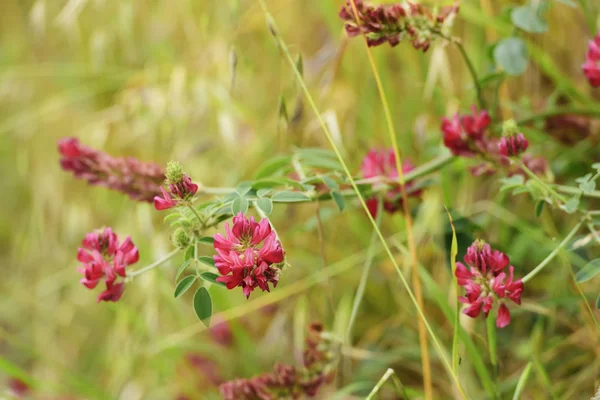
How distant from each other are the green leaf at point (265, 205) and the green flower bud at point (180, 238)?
0.27 feet

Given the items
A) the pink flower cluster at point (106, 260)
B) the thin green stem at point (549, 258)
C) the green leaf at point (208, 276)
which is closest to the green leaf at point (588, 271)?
the thin green stem at point (549, 258)

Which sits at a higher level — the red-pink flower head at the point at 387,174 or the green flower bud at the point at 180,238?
the green flower bud at the point at 180,238

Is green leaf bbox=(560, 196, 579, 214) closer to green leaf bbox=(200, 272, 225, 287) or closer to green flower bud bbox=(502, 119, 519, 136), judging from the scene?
green flower bud bbox=(502, 119, 519, 136)

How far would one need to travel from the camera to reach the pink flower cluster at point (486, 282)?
60cm

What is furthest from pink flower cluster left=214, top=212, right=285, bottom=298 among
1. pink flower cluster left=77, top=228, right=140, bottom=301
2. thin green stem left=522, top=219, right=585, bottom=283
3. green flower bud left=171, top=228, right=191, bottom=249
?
thin green stem left=522, top=219, right=585, bottom=283

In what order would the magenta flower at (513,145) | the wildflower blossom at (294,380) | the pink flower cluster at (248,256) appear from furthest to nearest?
1. the wildflower blossom at (294,380)
2. the magenta flower at (513,145)
3. the pink flower cluster at (248,256)

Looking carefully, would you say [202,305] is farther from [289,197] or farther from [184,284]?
[289,197]

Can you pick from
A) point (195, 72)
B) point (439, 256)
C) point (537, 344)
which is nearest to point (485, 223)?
point (439, 256)

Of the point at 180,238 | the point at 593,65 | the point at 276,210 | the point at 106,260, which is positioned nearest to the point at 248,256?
the point at 180,238

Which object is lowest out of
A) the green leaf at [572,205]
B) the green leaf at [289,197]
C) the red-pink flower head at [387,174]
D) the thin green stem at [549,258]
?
the thin green stem at [549,258]

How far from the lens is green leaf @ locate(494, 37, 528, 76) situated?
81 centimetres

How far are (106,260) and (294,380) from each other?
29 cm

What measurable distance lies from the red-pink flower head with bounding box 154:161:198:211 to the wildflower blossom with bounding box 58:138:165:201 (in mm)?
189

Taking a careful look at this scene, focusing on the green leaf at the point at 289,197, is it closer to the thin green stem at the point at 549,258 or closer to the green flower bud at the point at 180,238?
the green flower bud at the point at 180,238
